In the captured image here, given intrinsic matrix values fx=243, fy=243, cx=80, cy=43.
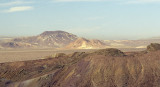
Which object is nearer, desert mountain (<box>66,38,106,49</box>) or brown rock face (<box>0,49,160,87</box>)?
brown rock face (<box>0,49,160,87</box>)

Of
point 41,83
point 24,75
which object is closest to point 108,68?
point 41,83

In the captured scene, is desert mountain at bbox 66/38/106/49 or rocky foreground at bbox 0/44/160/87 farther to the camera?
desert mountain at bbox 66/38/106/49

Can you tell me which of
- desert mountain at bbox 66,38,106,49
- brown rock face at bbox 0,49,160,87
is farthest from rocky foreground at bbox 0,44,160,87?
desert mountain at bbox 66,38,106,49

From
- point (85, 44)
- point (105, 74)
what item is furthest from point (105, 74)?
point (85, 44)

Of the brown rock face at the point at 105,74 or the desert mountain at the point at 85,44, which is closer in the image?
the brown rock face at the point at 105,74

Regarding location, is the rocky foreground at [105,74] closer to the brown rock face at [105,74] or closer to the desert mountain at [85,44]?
the brown rock face at [105,74]

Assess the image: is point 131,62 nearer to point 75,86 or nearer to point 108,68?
point 108,68

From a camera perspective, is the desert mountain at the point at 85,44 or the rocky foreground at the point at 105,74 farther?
the desert mountain at the point at 85,44

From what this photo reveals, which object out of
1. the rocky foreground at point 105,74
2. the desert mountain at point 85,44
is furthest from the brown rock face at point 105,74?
the desert mountain at point 85,44

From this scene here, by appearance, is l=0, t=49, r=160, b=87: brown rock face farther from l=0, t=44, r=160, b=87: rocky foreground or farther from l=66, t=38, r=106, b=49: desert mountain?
l=66, t=38, r=106, b=49: desert mountain

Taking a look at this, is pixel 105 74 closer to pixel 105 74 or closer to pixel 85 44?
pixel 105 74

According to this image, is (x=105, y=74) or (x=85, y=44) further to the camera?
(x=85, y=44)

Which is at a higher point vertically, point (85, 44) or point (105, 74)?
point (85, 44)
